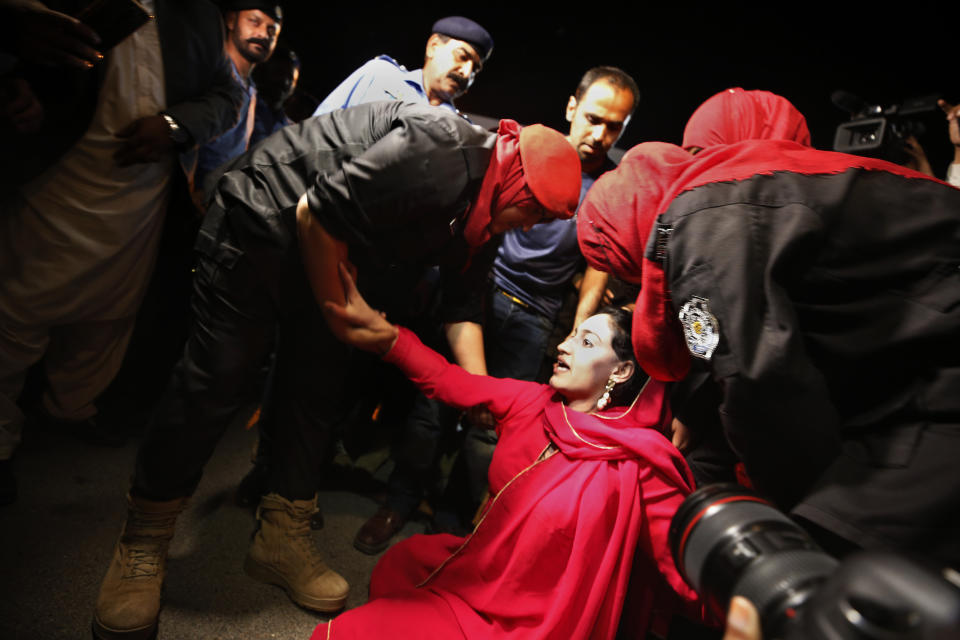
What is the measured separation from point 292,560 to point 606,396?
1.13 metres

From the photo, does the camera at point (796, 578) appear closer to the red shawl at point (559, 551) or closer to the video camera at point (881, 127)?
the red shawl at point (559, 551)

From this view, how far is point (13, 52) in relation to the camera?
1.32 m

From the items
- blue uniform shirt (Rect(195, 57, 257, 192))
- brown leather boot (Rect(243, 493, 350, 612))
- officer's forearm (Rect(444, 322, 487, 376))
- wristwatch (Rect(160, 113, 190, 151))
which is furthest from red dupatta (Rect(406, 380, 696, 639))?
blue uniform shirt (Rect(195, 57, 257, 192))

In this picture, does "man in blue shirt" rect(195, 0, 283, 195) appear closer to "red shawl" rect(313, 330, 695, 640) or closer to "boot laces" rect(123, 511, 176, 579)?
"boot laces" rect(123, 511, 176, 579)

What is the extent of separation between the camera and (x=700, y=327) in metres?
0.89

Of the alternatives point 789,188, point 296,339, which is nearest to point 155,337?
point 296,339

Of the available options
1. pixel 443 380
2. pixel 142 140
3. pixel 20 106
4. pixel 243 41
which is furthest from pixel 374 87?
pixel 443 380

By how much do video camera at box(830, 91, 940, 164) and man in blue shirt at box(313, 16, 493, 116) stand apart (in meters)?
1.51

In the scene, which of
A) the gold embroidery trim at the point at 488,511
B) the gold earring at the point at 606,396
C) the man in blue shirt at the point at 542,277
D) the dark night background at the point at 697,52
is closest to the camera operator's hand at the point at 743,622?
the gold embroidery trim at the point at 488,511

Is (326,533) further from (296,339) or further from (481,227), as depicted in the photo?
(481,227)

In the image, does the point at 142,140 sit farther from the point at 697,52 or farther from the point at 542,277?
the point at 697,52

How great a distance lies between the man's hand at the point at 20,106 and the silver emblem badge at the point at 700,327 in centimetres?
176

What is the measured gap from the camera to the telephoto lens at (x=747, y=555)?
0.63 metres

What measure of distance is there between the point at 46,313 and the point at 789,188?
215 cm
